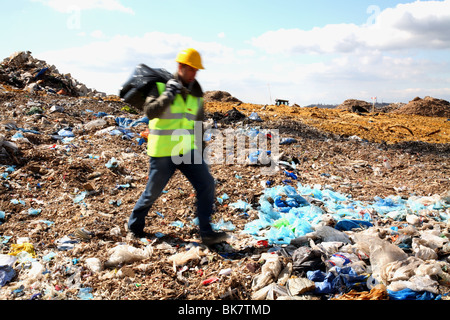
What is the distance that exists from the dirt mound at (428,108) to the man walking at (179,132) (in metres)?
20.4

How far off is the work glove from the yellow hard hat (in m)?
0.19

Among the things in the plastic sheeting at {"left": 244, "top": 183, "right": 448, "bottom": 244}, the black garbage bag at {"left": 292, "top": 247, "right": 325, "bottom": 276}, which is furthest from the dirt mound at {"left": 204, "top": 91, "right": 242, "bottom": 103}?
the black garbage bag at {"left": 292, "top": 247, "right": 325, "bottom": 276}

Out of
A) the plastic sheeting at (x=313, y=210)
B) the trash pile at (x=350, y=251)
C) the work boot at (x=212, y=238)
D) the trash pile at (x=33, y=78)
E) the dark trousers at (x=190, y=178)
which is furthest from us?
the trash pile at (x=33, y=78)

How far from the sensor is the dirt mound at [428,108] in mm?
19438

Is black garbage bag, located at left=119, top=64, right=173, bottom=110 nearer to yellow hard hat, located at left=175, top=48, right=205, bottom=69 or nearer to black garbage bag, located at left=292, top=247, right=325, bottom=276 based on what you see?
yellow hard hat, located at left=175, top=48, right=205, bottom=69

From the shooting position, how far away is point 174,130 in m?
2.71

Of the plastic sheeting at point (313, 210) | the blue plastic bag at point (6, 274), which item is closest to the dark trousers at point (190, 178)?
the plastic sheeting at point (313, 210)

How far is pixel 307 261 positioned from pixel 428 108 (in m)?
20.8

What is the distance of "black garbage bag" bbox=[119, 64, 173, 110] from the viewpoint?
8.68ft

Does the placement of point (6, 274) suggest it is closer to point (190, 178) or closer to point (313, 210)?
point (190, 178)

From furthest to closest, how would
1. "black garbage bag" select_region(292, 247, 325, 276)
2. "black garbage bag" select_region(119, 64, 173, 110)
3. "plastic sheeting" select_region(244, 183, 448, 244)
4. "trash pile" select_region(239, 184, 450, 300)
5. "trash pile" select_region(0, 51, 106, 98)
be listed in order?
1. "trash pile" select_region(0, 51, 106, 98)
2. "plastic sheeting" select_region(244, 183, 448, 244)
3. "black garbage bag" select_region(119, 64, 173, 110)
4. "black garbage bag" select_region(292, 247, 325, 276)
5. "trash pile" select_region(239, 184, 450, 300)

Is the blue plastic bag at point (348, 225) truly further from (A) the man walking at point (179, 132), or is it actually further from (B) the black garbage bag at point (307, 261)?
(A) the man walking at point (179, 132)
